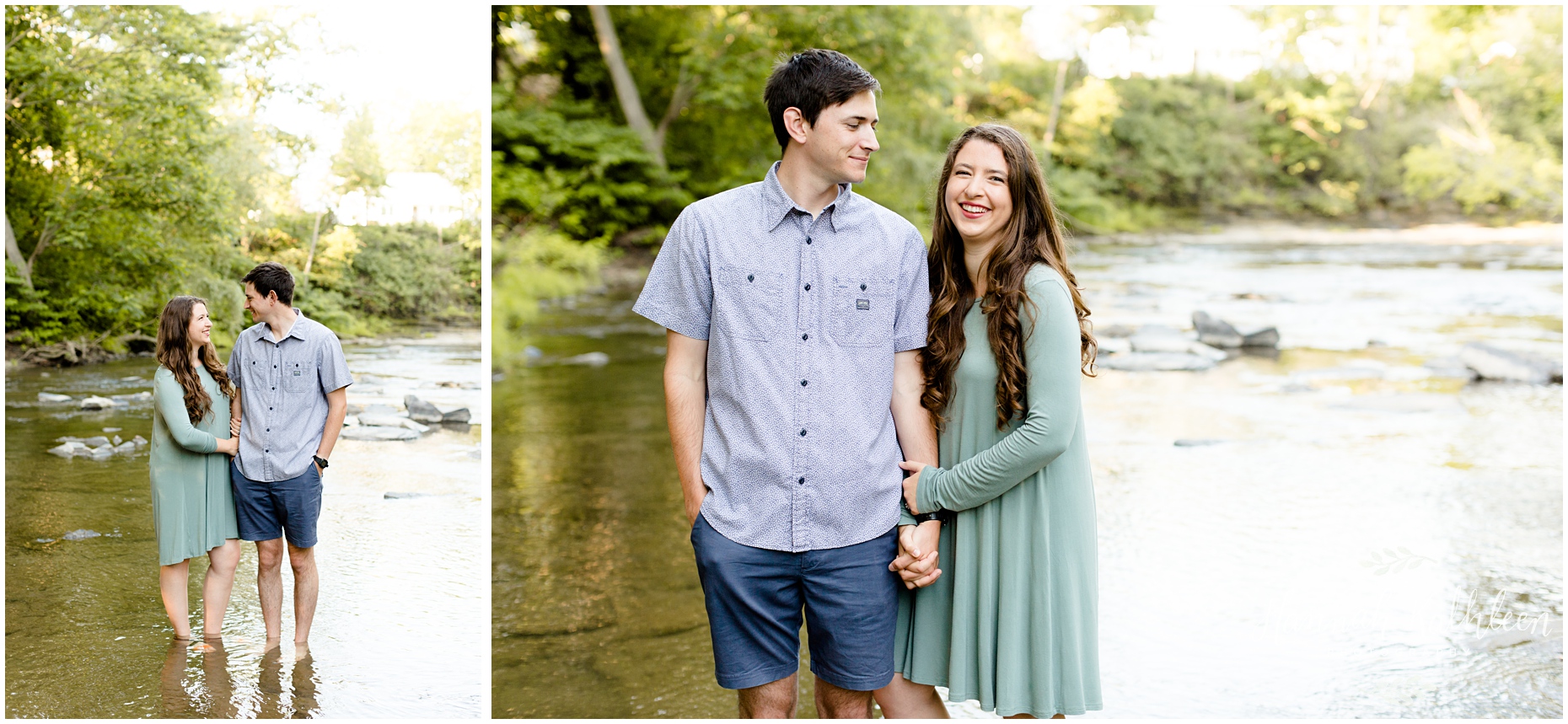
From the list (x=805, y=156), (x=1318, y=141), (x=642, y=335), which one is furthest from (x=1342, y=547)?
(x=1318, y=141)

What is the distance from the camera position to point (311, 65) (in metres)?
3.23

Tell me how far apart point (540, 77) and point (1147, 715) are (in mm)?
12347

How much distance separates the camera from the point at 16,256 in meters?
3.19

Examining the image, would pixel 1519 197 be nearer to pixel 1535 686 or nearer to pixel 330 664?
pixel 1535 686

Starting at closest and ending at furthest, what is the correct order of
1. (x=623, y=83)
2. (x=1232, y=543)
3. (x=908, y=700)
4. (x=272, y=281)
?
(x=908, y=700), (x=272, y=281), (x=1232, y=543), (x=623, y=83)

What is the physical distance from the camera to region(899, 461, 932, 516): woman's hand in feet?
6.70

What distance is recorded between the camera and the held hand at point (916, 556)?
6.66 feet

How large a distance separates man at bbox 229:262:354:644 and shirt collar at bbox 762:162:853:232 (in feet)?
5.43

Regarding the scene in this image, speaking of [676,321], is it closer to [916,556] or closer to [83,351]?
[916,556]

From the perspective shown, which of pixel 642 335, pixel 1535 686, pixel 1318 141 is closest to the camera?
pixel 1535 686

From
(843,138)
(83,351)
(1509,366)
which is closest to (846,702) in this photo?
(843,138)

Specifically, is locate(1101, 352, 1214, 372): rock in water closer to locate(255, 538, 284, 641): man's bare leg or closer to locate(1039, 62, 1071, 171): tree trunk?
locate(255, 538, 284, 641): man's bare leg

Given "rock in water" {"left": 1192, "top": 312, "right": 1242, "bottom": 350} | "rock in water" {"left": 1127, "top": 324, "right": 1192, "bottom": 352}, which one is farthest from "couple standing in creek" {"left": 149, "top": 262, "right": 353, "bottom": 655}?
"rock in water" {"left": 1192, "top": 312, "right": 1242, "bottom": 350}

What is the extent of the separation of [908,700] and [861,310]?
2.54ft
